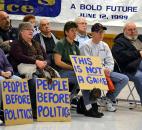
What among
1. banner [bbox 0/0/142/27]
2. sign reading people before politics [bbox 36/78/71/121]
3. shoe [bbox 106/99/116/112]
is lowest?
shoe [bbox 106/99/116/112]

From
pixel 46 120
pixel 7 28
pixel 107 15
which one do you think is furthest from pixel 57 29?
pixel 46 120

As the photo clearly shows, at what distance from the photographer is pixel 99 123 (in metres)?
5.04

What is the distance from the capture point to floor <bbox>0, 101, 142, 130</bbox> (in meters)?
4.74

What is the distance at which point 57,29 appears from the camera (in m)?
8.57

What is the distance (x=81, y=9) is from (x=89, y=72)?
3064 mm

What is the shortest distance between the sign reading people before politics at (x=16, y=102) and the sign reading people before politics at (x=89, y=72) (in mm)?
727

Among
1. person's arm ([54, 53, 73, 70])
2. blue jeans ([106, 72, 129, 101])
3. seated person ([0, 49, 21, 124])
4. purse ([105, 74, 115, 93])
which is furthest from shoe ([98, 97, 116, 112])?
seated person ([0, 49, 21, 124])

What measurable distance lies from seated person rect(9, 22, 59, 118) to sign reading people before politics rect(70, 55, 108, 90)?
1.04ft

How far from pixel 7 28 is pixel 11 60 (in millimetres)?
825

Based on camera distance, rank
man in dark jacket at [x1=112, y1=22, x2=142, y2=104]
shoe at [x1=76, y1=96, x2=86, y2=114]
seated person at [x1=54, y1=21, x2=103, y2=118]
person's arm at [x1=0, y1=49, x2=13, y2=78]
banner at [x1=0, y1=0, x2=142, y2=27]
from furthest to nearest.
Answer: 1. banner at [x1=0, y1=0, x2=142, y2=27]
2. man in dark jacket at [x1=112, y1=22, x2=142, y2=104]
3. shoe at [x1=76, y1=96, x2=86, y2=114]
4. seated person at [x1=54, y1=21, x2=103, y2=118]
5. person's arm at [x1=0, y1=49, x2=13, y2=78]

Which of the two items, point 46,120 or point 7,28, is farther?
point 7,28

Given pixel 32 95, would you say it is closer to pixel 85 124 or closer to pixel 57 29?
pixel 85 124

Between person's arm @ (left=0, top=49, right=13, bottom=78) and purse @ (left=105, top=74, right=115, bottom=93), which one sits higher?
person's arm @ (left=0, top=49, right=13, bottom=78)

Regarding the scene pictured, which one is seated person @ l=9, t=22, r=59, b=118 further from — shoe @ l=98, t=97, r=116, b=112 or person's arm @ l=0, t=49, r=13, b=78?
shoe @ l=98, t=97, r=116, b=112
